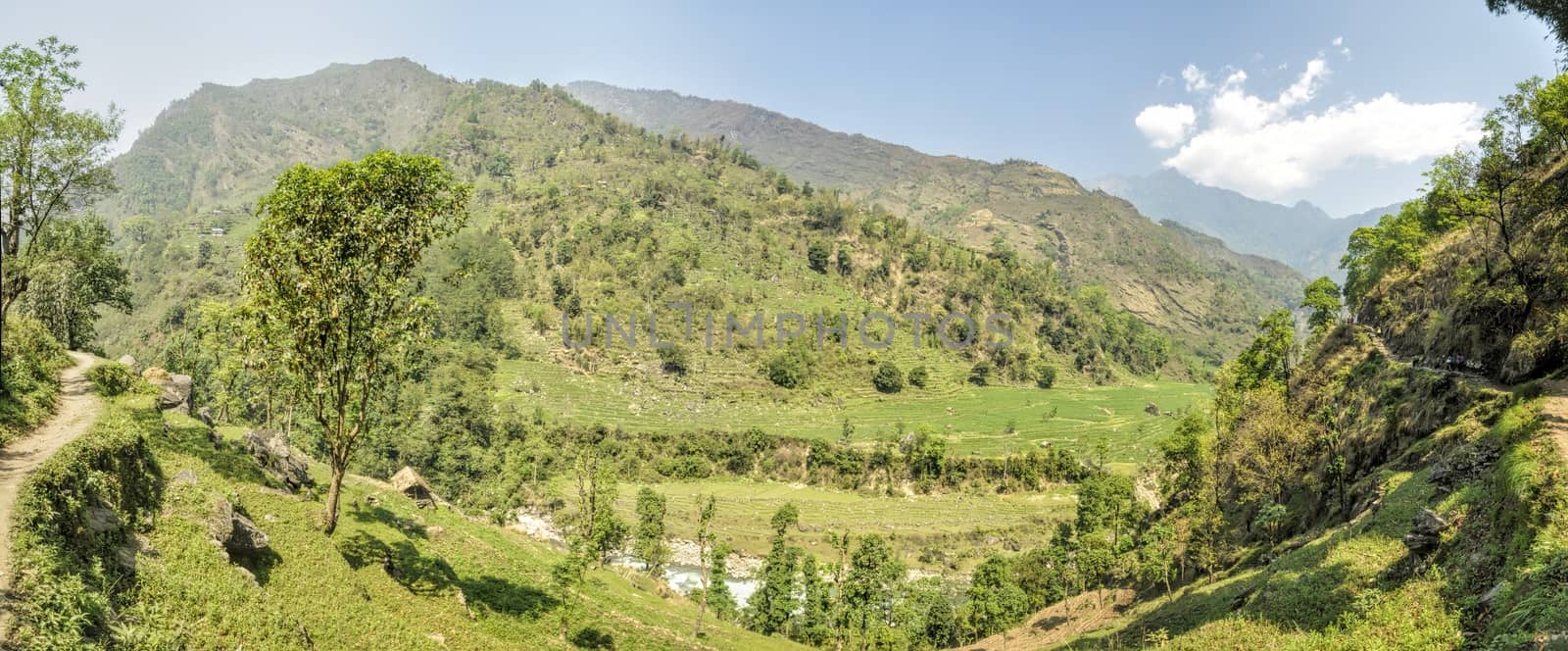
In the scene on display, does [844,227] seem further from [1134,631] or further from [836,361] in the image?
[1134,631]

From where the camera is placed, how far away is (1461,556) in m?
15.9

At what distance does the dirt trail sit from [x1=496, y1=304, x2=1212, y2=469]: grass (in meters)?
77.3

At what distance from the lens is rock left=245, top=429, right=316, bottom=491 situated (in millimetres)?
23953

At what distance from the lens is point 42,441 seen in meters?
16.5

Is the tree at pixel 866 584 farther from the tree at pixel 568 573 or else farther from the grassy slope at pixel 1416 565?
the tree at pixel 568 573

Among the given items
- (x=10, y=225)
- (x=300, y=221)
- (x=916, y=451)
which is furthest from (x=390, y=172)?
(x=916, y=451)

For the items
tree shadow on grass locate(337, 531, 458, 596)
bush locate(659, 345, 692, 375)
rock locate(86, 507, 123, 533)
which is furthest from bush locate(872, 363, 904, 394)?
rock locate(86, 507, 123, 533)

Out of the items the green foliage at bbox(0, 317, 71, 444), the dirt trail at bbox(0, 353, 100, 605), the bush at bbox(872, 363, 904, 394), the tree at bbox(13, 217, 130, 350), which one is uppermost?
the tree at bbox(13, 217, 130, 350)

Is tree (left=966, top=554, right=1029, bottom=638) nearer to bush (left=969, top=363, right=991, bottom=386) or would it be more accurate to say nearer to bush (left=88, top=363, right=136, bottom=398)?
bush (left=88, top=363, right=136, bottom=398)

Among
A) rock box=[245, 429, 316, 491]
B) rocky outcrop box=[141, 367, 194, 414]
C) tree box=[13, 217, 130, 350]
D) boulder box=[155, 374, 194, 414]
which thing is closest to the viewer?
rock box=[245, 429, 316, 491]


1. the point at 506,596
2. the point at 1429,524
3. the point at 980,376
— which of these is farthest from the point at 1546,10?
the point at 980,376

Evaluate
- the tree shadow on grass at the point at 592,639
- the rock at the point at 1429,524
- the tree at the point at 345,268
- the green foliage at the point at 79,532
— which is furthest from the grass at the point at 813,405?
the green foliage at the point at 79,532

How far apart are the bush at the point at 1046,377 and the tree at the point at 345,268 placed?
14749 centimetres

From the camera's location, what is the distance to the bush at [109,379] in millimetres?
24641
